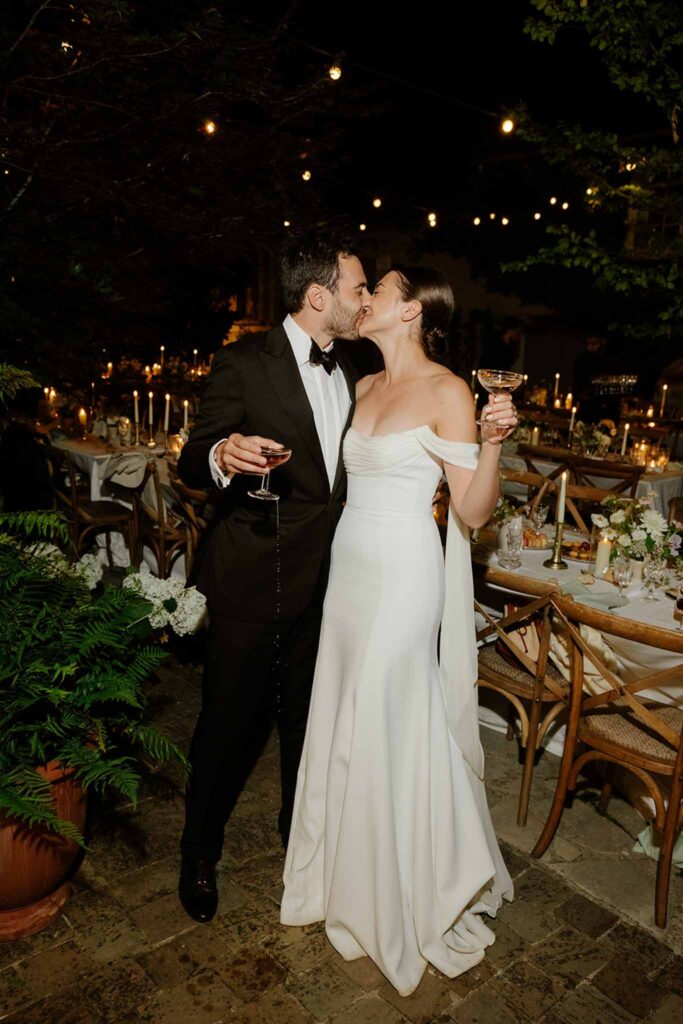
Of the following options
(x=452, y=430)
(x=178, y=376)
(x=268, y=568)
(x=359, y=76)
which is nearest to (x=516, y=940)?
(x=268, y=568)

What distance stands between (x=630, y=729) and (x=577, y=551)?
1219 millimetres

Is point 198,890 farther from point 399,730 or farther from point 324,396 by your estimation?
point 324,396

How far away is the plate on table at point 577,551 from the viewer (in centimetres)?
385

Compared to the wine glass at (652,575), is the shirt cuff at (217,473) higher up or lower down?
higher up

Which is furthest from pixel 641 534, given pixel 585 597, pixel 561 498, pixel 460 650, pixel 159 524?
pixel 159 524

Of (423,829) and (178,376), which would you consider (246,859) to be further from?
(178,376)

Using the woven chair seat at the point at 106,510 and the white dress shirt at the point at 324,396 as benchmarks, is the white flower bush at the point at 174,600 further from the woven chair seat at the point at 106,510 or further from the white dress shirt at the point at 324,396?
the woven chair seat at the point at 106,510

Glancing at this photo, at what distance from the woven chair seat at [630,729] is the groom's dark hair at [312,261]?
1.85 meters

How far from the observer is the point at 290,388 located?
2402mm

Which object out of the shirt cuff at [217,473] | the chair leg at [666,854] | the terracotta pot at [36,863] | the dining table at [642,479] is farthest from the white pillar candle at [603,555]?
the dining table at [642,479]

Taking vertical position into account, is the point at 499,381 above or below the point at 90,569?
above

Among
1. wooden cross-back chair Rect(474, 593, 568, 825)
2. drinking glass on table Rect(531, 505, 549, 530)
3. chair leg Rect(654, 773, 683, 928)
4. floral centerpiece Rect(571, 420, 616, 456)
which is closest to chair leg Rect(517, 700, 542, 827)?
wooden cross-back chair Rect(474, 593, 568, 825)

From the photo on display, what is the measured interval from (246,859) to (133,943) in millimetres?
556

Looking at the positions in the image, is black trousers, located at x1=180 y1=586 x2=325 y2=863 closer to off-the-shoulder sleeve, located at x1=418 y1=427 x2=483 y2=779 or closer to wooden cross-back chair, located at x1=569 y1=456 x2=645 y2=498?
off-the-shoulder sleeve, located at x1=418 y1=427 x2=483 y2=779
